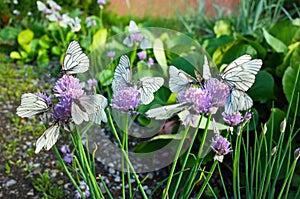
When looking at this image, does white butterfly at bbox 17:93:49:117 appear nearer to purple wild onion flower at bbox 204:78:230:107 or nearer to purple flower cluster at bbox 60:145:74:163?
purple wild onion flower at bbox 204:78:230:107

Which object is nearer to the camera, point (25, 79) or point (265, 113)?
point (265, 113)

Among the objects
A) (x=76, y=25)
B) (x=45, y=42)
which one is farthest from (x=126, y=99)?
(x=45, y=42)

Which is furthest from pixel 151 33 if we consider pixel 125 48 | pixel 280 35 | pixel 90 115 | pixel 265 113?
pixel 90 115

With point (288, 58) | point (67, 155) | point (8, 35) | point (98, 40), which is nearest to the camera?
point (67, 155)

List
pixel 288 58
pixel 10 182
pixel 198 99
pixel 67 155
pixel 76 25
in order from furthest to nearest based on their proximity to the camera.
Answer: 1. pixel 76 25
2. pixel 288 58
3. pixel 10 182
4. pixel 67 155
5. pixel 198 99

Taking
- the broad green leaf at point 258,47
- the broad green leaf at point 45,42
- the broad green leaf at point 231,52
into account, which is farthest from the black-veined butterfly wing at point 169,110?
the broad green leaf at point 45,42

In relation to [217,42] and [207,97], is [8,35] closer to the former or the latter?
[217,42]

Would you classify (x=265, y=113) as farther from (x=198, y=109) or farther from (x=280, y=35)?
(x=198, y=109)

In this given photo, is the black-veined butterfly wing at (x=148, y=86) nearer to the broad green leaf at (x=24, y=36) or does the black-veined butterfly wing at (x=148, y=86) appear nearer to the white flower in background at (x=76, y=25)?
the white flower in background at (x=76, y=25)
